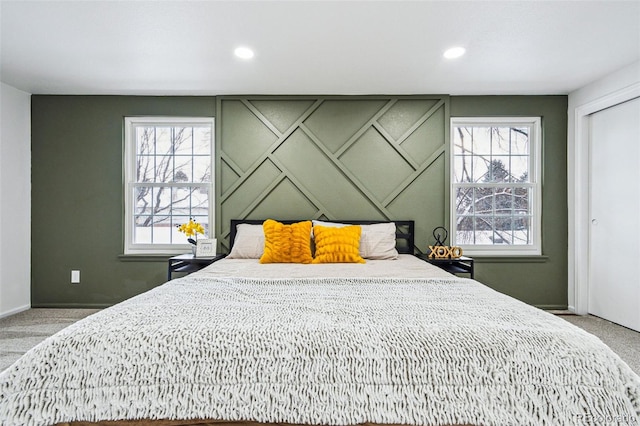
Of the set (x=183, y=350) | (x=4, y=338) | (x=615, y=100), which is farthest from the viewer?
(x=615, y=100)

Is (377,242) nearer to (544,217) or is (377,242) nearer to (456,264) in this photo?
(456,264)

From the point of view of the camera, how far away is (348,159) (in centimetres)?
372

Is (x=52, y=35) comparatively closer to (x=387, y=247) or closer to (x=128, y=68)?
(x=128, y=68)

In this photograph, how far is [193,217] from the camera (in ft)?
12.7

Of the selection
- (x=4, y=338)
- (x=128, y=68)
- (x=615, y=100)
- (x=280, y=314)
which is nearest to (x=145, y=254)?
(x=4, y=338)

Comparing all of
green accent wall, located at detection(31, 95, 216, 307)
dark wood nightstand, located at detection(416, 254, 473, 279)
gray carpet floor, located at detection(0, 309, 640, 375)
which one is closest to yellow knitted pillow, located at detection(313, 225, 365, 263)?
dark wood nightstand, located at detection(416, 254, 473, 279)

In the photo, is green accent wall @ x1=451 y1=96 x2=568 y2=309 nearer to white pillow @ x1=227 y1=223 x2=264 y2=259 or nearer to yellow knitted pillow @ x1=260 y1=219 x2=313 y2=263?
yellow knitted pillow @ x1=260 y1=219 x2=313 y2=263

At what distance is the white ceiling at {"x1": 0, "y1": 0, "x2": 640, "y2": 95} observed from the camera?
2.14 meters

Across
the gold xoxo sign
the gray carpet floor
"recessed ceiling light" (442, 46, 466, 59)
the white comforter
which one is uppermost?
"recessed ceiling light" (442, 46, 466, 59)

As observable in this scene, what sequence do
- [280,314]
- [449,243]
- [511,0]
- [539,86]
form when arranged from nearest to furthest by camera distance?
[280,314]
[511,0]
[539,86]
[449,243]

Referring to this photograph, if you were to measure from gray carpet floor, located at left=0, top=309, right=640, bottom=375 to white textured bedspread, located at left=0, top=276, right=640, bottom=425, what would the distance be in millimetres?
1754

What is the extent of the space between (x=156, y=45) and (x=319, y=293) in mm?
2208

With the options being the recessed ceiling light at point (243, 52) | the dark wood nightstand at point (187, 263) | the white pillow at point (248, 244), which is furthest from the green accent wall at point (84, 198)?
the recessed ceiling light at point (243, 52)

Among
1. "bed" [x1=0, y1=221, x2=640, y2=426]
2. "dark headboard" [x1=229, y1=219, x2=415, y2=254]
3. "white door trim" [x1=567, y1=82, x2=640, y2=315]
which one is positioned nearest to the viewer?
"bed" [x1=0, y1=221, x2=640, y2=426]
